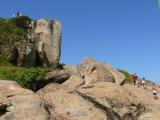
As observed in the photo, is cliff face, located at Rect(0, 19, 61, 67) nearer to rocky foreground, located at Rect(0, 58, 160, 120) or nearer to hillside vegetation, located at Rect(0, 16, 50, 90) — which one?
hillside vegetation, located at Rect(0, 16, 50, 90)

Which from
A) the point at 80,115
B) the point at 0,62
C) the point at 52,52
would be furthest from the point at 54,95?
the point at 52,52

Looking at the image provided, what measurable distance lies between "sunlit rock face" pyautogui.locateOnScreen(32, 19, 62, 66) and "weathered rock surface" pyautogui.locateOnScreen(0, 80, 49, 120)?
37.5 m

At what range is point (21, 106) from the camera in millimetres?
26406

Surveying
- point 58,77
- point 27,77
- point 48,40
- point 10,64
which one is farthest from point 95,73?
point 48,40

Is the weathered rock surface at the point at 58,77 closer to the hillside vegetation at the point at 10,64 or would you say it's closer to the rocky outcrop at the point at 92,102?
the hillside vegetation at the point at 10,64

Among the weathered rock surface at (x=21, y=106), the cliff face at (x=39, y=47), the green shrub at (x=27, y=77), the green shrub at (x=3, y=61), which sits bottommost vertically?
the weathered rock surface at (x=21, y=106)

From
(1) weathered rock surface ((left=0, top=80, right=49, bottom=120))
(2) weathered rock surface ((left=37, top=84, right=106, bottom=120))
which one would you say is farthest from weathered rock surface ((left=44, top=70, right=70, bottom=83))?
(1) weathered rock surface ((left=0, top=80, right=49, bottom=120))

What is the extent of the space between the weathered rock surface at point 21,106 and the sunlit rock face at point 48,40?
37.5 meters

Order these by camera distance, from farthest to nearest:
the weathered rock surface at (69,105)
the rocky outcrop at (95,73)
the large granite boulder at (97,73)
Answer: the large granite boulder at (97,73)
the rocky outcrop at (95,73)
the weathered rock surface at (69,105)

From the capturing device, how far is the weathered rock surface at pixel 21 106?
84.7 ft

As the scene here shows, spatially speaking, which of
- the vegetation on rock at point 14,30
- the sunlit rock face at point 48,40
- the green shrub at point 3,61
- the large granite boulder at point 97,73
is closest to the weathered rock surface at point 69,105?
the large granite boulder at point 97,73

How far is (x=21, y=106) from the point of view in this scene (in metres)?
26.4

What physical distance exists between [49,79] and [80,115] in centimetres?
1520

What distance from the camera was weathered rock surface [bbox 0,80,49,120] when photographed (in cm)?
Result: 2583
